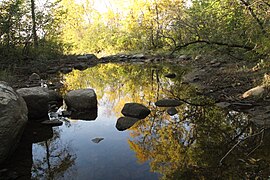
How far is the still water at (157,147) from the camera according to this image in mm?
4062

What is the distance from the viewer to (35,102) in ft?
21.4

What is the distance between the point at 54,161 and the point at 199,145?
2.60 metres

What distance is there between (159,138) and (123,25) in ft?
81.9

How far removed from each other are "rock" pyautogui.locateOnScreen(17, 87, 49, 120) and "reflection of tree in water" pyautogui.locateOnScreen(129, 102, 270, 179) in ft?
7.86

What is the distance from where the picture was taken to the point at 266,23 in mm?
7230

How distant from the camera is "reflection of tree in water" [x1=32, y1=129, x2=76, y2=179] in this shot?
13.8 ft

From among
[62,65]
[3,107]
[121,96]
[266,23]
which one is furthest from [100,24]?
[3,107]

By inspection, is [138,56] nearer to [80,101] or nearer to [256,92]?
[80,101]

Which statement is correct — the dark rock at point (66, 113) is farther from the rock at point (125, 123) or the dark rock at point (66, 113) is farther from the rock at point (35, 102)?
the rock at point (125, 123)

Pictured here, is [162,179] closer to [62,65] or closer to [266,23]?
[266,23]

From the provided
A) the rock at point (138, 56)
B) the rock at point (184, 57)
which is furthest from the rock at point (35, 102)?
the rock at point (138, 56)

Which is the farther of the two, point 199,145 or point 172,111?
point 172,111

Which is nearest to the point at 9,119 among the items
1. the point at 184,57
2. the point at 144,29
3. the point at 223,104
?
the point at 223,104

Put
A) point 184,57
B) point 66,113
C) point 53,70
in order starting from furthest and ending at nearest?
point 184,57 < point 53,70 < point 66,113
